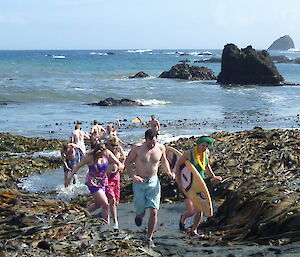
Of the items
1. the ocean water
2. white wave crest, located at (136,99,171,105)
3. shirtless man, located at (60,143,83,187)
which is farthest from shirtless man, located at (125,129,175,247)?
white wave crest, located at (136,99,171,105)

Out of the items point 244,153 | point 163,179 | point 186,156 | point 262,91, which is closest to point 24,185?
point 163,179

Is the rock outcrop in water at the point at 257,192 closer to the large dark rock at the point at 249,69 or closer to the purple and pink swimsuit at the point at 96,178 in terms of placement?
the purple and pink swimsuit at the point at 96,178

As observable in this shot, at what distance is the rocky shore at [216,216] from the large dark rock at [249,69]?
47.0 meters

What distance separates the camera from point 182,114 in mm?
30859

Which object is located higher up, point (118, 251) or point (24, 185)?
point (118, 251)

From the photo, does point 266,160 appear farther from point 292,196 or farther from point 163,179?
point 292,196

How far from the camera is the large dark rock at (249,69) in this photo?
5781cm

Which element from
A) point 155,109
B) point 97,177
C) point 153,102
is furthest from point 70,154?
point 153,102

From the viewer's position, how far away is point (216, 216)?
858 cm

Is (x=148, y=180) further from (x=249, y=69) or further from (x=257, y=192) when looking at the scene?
(x=249, y=69)

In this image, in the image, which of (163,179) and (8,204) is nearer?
(8,204)

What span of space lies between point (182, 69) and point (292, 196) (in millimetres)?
59315

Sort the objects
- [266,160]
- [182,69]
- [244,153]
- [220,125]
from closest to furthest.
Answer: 1. [266,160]
2. [244,153]
3. [220,125]
4. [182,69]

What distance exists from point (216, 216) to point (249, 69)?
5230cm
